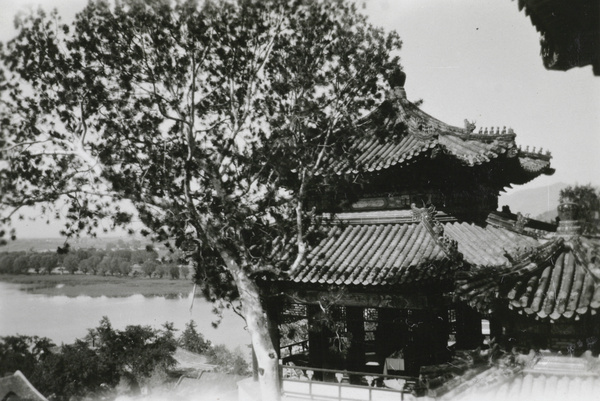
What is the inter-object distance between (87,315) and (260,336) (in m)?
62.8

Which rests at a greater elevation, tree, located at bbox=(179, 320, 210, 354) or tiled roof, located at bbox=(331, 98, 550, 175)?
tiled roof, located at bbox=(331, 98, 550, 175)

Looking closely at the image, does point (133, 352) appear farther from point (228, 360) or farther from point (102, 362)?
point (228, 360)

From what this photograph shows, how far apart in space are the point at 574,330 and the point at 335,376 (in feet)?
24.3

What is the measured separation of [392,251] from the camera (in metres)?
9.48

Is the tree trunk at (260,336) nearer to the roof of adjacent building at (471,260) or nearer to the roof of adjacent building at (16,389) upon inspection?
the roof of adjacent building at (471,260)

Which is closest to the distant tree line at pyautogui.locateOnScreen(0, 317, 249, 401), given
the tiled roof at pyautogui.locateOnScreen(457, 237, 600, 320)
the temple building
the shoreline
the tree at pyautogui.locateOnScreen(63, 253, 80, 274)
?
the shoreline

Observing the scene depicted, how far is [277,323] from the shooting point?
11.1 m

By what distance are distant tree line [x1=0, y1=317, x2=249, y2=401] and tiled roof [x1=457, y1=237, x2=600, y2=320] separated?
36109 mm

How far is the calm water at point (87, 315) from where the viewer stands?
55.9 meters

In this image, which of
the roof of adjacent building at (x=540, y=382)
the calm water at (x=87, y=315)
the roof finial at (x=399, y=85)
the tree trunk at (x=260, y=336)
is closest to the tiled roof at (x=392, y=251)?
the tree trunk at (x=260, y=336)

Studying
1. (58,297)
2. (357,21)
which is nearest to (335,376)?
(357,21)

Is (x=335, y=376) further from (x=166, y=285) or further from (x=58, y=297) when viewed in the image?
(x=166, y=285)

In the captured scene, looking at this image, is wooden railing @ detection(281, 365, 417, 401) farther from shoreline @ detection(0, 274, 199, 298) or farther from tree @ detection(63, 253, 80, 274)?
tree @ detection(63, 253, 80, 274)

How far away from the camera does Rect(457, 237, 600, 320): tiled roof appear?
4.96 m
